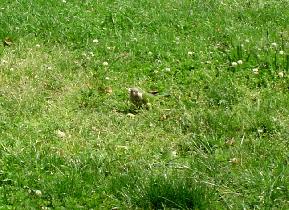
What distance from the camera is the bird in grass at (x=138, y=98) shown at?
5.31 meters

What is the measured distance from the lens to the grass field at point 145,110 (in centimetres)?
402

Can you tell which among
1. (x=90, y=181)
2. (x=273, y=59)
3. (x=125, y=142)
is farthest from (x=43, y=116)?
(x=273, y=59)

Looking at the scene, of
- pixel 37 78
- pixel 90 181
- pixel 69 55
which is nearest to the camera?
pixel 90 181

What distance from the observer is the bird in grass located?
5312 mm

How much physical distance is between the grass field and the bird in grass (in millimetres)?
60

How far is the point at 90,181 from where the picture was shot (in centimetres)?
415

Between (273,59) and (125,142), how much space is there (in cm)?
188

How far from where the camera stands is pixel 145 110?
208 inches

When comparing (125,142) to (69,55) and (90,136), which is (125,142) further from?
(69,55)

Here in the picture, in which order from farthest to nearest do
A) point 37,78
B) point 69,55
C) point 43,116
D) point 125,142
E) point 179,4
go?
1. point 179,4
2. point 69,55
3. point 37,78
4. point 43,116
5. point 125,142

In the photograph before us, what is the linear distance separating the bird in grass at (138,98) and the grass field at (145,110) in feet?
0.20

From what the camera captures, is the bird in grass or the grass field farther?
the bird in grass

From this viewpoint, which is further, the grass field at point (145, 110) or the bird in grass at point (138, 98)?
the bird in grass at point (138, 98)

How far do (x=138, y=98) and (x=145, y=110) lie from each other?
117 mm
